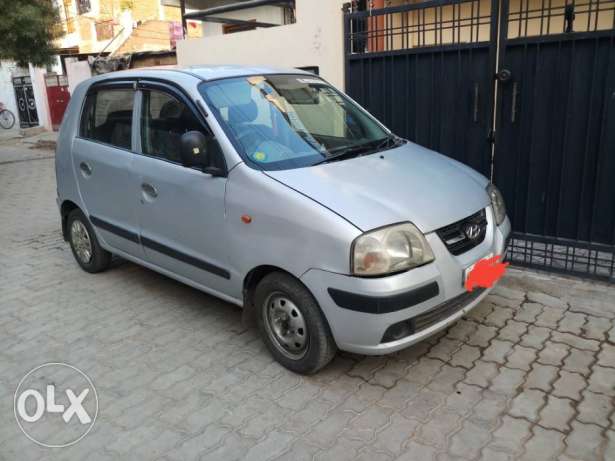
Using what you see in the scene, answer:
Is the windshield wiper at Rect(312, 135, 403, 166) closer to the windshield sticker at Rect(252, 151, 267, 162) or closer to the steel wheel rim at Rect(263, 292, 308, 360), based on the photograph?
the windshield sticker at Rect(252, 151, 267, 162)

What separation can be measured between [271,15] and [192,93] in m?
9.74

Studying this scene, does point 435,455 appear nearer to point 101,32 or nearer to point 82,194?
point 82,194

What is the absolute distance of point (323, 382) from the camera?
3289mm

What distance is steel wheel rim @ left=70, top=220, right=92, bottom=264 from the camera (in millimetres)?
5043

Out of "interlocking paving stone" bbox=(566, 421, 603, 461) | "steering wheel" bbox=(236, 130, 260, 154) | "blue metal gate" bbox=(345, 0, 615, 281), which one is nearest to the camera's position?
"interlocking paving stone" bbox=(566, 421, 603, 461)

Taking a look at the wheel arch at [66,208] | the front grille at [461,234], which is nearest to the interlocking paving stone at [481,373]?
the front grille at [461,234]

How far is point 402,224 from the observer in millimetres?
2928

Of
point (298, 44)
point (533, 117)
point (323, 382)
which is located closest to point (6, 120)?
point (298, 44)

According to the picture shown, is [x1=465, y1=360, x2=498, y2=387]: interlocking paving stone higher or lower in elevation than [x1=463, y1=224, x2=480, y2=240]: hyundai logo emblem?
lower

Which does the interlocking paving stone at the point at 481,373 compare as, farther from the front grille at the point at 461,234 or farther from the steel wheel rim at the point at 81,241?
the steel wheel rim at the point at 81,241

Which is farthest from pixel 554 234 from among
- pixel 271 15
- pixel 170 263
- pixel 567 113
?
pixel 271 15

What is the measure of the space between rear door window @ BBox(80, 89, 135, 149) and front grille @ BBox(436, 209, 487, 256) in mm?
2479

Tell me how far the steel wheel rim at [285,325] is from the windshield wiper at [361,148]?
0.89 metres

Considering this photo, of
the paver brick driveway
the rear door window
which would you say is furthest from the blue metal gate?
the rear door window
